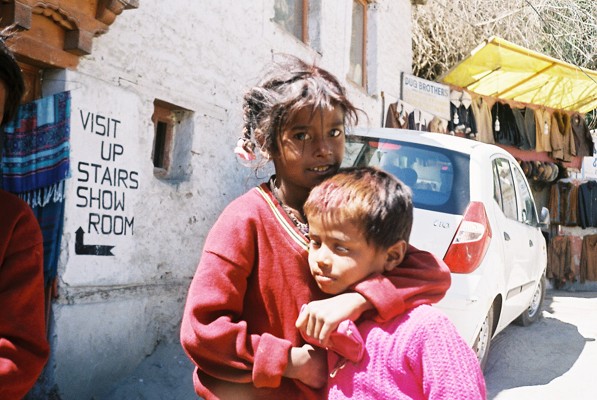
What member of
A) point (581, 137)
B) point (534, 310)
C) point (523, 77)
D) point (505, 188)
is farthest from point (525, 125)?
point (505, 188)

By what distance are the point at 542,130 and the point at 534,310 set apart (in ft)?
22.4

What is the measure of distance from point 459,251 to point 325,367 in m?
2.72

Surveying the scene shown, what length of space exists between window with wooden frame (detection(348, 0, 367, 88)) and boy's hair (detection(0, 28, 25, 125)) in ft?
25.5

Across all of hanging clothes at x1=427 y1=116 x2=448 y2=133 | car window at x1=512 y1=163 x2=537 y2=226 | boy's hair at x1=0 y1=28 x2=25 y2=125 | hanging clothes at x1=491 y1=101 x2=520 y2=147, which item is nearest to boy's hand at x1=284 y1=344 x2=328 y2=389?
boy's hair at x1=0 y1=28 x2=25 y2=125

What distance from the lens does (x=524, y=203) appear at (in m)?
5.73

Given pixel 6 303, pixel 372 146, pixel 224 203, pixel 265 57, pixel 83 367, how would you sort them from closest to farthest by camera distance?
pixel 6 303, pixel 83 367, pixel 372 146, pixel 224 203, pixel 265 57

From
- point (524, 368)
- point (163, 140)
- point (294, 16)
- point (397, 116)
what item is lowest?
point (524, 368)

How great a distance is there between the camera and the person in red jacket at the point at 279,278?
1.45m

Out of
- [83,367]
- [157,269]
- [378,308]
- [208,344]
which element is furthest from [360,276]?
[157,269]

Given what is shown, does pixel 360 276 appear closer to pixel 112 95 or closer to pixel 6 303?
pixel 6 303

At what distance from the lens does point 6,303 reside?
1438 mm

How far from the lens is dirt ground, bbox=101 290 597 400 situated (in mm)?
4227

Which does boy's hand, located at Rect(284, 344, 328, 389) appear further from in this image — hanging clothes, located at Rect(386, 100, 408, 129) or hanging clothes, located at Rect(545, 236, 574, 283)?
hanging clothes, located at Rect(545, 236, 574, 283)

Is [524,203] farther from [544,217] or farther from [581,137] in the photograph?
[581,137]
